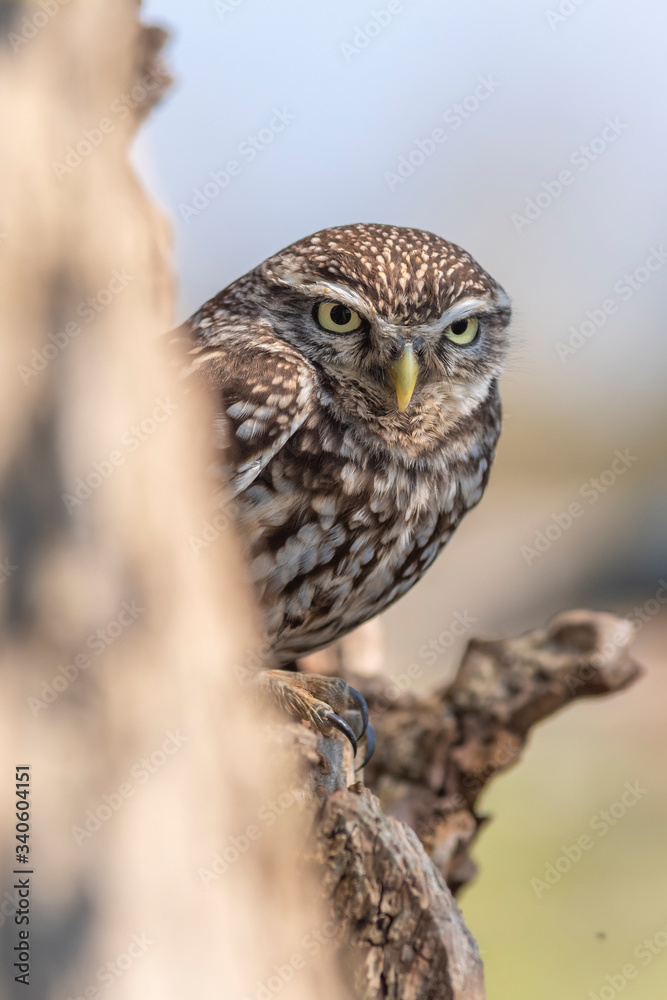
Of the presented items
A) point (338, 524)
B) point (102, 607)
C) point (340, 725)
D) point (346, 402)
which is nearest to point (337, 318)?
point (346, 402)

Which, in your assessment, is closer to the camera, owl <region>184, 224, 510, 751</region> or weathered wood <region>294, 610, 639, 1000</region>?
owl <region>184, 224, 510, 751</region>

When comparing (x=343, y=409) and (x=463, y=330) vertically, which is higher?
(x=463, y=330)

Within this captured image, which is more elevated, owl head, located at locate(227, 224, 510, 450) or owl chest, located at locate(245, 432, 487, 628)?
owl head, located at locate(227, 224, 510, 450)

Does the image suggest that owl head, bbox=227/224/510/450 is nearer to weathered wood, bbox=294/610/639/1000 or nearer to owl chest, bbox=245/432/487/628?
owl chest, bbox=245/432/487/628

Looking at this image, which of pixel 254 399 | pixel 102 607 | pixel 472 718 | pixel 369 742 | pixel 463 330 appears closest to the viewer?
pixel 102 607

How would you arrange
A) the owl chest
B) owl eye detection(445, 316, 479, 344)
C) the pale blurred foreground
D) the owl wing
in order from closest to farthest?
the pale blurred foreground
the owl wing
the owl chest
owl eye detection(445, 316, 479, 344)

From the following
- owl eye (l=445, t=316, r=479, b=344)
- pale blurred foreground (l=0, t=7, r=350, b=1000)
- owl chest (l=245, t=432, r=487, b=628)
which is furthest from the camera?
owl eye (l=445, t=316, r=479, b=344)

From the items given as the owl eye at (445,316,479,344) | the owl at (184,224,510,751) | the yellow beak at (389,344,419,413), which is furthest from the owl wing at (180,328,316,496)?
the owl eye at (445,316,479,344)

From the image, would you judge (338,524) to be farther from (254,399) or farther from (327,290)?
(327,290)

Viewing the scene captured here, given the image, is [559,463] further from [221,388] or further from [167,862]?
[167,862]
